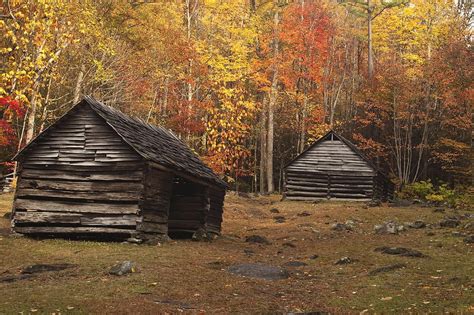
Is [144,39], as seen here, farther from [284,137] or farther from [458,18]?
[458,18]

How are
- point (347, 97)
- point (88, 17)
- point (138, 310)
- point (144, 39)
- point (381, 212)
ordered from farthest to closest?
point (347, 97), point (144, 39), point (381, 212), point (88, 17), point (138, 310)

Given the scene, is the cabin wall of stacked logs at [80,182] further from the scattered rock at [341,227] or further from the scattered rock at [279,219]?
the scattered rock at [279,219]

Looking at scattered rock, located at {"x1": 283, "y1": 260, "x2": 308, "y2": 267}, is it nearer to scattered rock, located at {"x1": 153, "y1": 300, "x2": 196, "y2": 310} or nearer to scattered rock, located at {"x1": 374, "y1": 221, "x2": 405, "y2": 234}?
scattered rock, located at {"x1": 153, "y1": 300, "x2": 196, "y2": 310}

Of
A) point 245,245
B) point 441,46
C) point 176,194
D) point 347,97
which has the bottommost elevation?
point 245,245

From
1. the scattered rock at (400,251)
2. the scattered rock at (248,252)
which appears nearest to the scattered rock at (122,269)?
the scattered rock at (248,252)

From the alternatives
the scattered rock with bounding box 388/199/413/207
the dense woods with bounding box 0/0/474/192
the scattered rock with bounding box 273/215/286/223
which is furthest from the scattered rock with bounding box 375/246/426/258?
the dense woods with bounding box 0/0/474/192

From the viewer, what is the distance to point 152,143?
57.9 feet

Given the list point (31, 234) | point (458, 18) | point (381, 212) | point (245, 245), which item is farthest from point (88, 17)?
point (458, 18)

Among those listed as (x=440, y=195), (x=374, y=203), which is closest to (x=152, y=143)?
(x=374, y=203)

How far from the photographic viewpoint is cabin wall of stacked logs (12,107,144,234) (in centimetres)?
1566

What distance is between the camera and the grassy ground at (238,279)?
829 centimetres

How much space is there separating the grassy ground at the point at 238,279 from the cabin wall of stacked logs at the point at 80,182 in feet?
2.45

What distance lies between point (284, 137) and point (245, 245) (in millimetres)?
31442

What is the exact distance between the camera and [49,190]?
1614 centimetres
